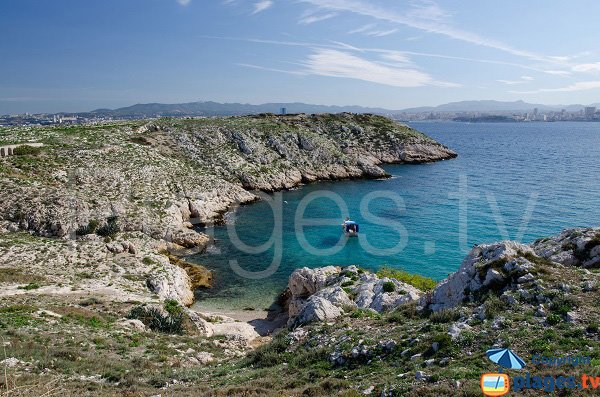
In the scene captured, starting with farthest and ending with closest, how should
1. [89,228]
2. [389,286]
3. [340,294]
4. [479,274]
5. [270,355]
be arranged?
[89,228] → [389,286] → [340,294] → [479,274] → [270,355]

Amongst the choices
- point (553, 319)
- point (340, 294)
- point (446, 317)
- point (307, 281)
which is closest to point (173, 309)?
point (307, 281)

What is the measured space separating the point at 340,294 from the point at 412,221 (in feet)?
118

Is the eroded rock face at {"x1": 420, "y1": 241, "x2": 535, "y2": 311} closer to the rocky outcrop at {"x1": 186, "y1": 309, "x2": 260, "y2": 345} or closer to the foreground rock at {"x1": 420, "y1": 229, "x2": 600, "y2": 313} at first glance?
the foreground rock at {"x1": 420, "y1": 229, "x2": 600, "y2": 313}

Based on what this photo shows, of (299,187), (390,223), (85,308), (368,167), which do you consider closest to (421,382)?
(85,308)

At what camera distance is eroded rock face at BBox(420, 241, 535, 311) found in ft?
61.8

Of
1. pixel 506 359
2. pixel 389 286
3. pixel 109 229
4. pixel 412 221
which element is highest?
pixel 506 359

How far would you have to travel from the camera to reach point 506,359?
486 inches

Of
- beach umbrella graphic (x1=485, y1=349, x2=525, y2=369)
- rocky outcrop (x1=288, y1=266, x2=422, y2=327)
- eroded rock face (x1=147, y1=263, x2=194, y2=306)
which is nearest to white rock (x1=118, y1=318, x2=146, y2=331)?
eroded rock face (x1=147, y1=263, x2=194, y2=306)

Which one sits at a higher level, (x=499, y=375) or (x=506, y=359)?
(x=506, y=359)

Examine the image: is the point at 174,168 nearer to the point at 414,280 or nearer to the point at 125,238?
the point at 125,238

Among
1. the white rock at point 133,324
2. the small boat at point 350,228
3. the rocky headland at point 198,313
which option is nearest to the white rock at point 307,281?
the rocky headland at point 198,313

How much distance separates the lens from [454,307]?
59.8 ft

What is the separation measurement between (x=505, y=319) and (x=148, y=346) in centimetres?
1822

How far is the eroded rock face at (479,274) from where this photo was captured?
1883 centimetres
